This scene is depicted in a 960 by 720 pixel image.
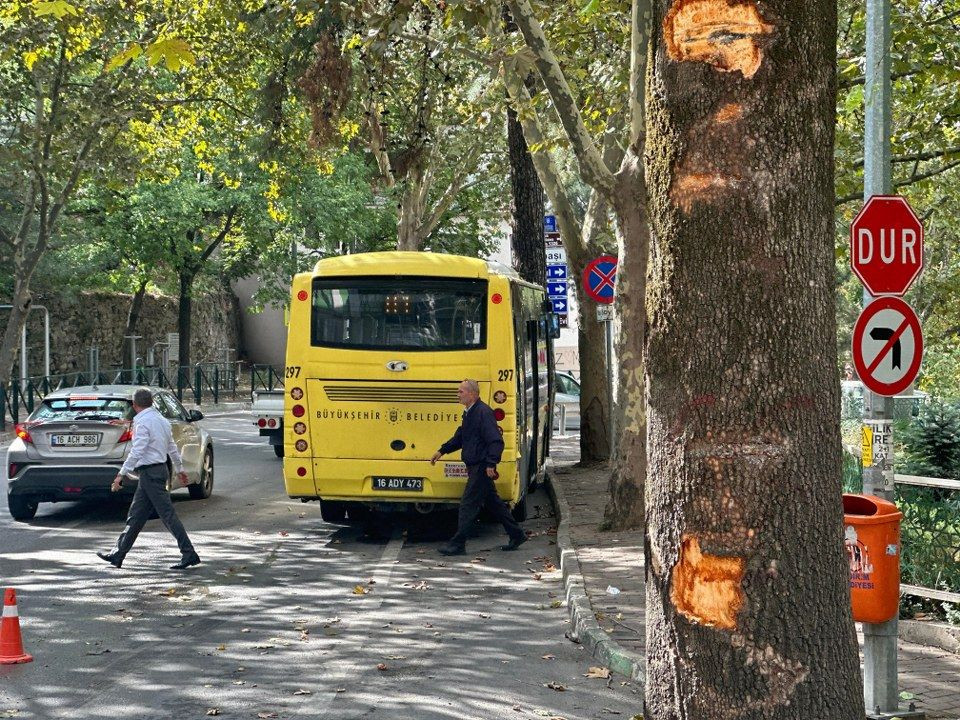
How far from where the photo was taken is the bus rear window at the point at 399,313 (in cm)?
1542

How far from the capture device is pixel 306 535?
1580 centimetres

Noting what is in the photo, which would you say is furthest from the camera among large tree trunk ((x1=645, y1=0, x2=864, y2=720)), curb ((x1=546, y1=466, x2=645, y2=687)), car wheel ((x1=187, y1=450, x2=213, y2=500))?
car wheel ((x1=187, y1=450, x2=213, y2=500))

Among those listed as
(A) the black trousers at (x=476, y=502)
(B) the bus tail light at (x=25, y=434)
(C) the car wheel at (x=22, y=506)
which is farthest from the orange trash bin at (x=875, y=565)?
(B) the bus tail light at (x=25, y=434)

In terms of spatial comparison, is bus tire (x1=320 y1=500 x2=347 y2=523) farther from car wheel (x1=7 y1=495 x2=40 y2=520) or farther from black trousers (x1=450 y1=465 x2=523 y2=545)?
car wheel (x1=7 y1=495 x2=40 y2=520)

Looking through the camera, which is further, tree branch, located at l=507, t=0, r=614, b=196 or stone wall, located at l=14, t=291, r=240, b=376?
stone wall, located at l=14, t=291, r=240, b=376

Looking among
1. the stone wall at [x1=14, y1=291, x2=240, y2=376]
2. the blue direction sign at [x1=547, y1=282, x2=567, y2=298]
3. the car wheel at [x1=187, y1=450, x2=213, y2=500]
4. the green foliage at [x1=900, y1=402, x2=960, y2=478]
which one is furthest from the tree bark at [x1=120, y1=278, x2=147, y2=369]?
the green foliage at [x1=900, y1=402, x2=960, y2=478]

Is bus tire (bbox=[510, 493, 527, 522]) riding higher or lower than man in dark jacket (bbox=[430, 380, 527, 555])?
lower

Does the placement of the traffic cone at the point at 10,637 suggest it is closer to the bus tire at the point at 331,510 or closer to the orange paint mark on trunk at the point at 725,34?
the orange paint mark on trunk at the point at 725,34

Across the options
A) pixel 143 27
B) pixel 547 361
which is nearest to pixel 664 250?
pixel 547 361

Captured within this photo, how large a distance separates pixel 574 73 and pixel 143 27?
11.1 metres

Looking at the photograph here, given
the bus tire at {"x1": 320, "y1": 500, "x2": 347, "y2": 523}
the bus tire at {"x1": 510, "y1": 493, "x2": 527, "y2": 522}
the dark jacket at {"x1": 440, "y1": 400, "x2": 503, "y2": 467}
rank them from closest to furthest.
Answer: the dark jacket at {"x1": 440, "y1": 400, "x2": 503, "y2": 467}
the bus tire at {"x1": 320, "y1": 500, "x2": 347, "y2": 523}
the bus tire at {"x1": 510, "y1": 493, "x2": 527, "y2": 522}

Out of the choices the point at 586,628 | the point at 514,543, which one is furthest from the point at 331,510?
the point at 586,628

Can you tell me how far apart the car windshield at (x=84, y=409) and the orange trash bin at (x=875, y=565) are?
11.3 m

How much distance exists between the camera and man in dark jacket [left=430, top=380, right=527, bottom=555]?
14164mm
